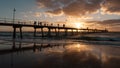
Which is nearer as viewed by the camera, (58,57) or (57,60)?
(57,60)

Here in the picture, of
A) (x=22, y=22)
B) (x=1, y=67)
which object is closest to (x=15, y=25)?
(x=22, y=22)

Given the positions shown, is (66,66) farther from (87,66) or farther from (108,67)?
(108,67)

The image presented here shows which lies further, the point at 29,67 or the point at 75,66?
the point at 75,66

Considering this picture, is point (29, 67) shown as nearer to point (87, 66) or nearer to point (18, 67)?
point (18, 67)

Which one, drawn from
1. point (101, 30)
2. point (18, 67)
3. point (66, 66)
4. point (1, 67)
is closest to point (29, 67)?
point (18, 67)

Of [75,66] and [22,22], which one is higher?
[22,22]

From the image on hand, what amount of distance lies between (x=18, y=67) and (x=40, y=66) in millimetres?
1034

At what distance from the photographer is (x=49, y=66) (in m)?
8.59

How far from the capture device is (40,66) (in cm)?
847

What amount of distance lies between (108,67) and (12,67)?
4572mm

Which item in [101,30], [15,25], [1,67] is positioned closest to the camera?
[1,67]

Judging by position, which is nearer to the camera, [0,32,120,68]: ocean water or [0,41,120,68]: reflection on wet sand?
[0,41,120,68]: reflection on wet sand

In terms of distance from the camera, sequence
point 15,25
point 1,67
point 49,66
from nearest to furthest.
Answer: point 1,67, point 49,66, point 15,25

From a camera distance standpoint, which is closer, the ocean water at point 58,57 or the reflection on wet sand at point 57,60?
the reflection on wet sand at point 57,60
